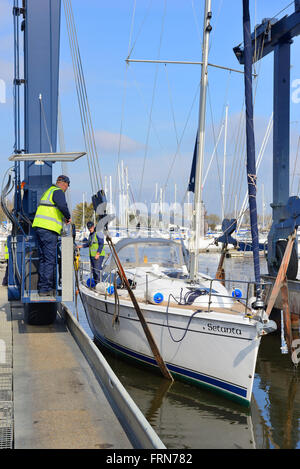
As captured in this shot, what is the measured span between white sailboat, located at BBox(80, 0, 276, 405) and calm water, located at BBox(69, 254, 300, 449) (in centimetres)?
26

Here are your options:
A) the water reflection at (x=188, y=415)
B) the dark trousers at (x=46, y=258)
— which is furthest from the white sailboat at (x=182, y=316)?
the dark trousers at (x=46, y=258)

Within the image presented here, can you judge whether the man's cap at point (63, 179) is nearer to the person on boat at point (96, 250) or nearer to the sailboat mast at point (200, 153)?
the sailboat mast at point (200, 153)

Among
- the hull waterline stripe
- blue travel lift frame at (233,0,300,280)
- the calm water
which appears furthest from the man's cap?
blue travel lift frame at (233,0,300,280)

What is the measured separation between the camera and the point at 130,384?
9.20 meters

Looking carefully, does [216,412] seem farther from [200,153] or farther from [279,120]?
[279,120]

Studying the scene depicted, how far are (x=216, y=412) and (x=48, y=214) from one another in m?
3.99

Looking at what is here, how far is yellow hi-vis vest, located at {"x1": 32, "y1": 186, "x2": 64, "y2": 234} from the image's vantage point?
26.4 feet

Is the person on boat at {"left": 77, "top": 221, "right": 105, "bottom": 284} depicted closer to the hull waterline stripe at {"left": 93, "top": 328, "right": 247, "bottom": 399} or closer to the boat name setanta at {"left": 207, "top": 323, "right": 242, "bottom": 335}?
the hull waterline stripe at {"left": 93, "top": 328, "right": 247, "bottom": 399}

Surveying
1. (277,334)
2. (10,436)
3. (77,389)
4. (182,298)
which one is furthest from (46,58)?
(277,334)

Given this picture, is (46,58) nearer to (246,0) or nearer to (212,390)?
(246,0)

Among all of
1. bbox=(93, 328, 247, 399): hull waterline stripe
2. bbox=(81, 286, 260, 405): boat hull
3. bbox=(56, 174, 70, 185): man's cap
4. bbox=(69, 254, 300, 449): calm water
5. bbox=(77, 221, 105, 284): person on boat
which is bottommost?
bbox=(69, 254, 300, 449): calm water

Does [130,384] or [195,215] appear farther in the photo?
[195,215]

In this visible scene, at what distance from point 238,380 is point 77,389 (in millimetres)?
3148

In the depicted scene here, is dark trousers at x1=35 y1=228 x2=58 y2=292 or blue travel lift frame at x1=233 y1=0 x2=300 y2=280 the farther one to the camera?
blue travel lift frame at x1=233 y1=0 x2=300 y2=280
